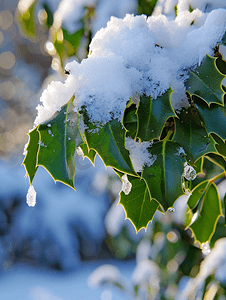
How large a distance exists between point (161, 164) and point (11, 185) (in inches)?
158

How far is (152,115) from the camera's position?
1.50 feet

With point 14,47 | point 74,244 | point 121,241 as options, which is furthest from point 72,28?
point 74,244

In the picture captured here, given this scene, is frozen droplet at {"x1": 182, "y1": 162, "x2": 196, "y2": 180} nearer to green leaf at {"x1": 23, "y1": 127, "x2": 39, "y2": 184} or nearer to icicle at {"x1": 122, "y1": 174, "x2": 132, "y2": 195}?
icicle at {"x1": 122, "y1": 174, "x2": 132, "y2": 195}

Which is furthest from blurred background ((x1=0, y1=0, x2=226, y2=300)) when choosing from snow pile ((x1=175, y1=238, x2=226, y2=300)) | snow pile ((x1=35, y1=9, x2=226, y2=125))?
snow pile ((x1=35, y1=9, x2=226, y2=125))

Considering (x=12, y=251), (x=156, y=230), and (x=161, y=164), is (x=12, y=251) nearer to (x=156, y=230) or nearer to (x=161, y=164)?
(x=156, y=230)

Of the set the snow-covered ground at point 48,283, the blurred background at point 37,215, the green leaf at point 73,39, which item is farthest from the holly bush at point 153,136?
the snow-covered ground at point 48,283

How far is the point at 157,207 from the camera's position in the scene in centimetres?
55

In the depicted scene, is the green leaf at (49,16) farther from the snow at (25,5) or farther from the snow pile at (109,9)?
the snow pile at (109,9)

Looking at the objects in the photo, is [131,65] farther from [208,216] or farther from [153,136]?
[208,216]

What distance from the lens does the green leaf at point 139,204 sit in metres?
0.55

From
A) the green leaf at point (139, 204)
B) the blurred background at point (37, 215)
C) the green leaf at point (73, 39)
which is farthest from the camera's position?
the blurred background at point (37, 215)

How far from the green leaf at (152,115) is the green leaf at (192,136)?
0.16 ft

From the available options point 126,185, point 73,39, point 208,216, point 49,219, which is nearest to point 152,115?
point 126,185

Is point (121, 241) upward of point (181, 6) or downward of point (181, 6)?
downward
